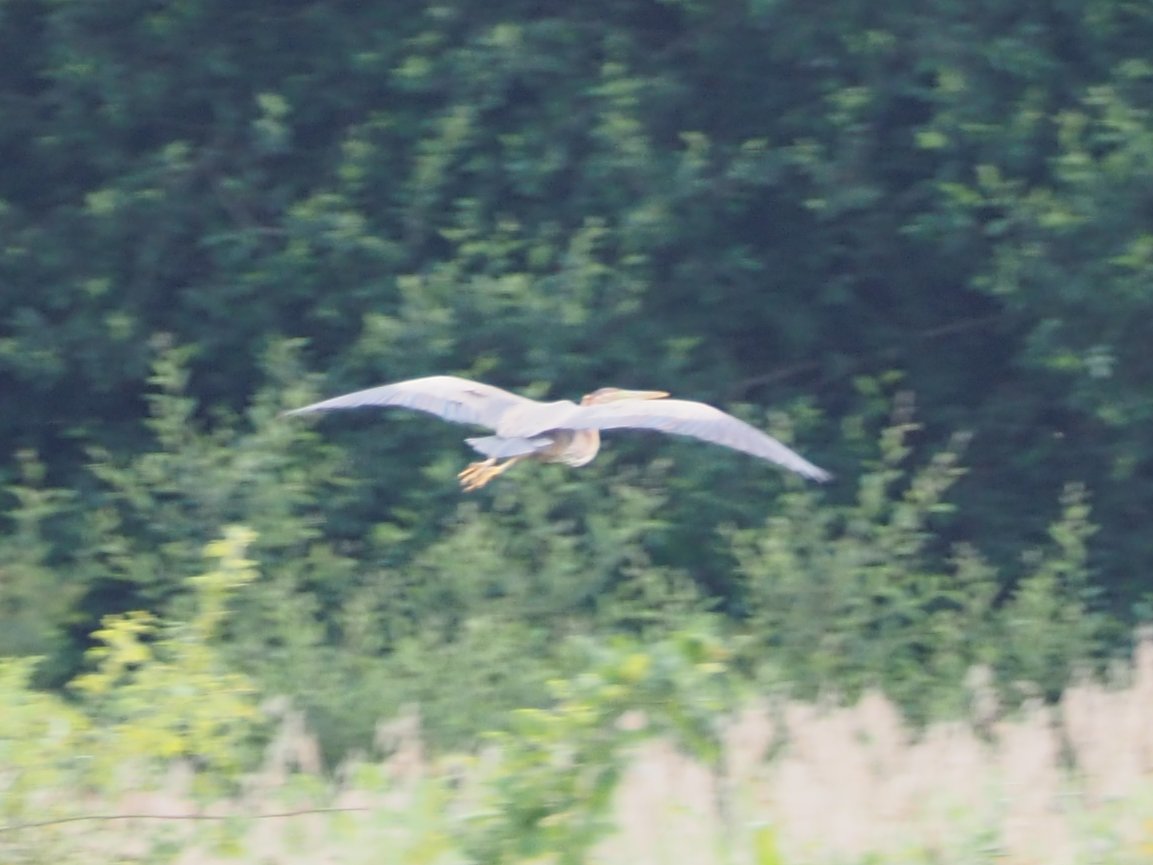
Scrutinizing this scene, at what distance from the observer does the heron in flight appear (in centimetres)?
507

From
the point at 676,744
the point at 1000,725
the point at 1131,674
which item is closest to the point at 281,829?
the point at 676,744

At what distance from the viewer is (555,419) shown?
5215 millimetres

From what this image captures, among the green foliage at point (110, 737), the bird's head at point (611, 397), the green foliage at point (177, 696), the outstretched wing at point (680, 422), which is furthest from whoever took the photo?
the bird's head at point (611, 397)

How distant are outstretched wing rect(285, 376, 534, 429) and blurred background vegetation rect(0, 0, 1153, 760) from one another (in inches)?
78.7

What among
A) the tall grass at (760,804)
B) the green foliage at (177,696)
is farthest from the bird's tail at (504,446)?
the tall grass at (760,804)

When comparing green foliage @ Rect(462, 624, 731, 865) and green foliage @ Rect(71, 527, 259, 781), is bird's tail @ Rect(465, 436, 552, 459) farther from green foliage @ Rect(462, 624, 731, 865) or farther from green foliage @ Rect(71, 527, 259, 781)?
green foliage @ Rect(462, 624, 731, 865)

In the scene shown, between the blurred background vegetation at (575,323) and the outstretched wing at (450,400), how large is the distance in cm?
200

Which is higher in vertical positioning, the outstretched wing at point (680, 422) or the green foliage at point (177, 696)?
the outstretched wing at point (680, 422)

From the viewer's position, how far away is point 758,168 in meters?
8.29

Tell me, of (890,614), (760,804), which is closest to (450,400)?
(760,804)

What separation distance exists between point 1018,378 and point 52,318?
172 inches

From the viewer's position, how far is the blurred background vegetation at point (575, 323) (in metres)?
7.84

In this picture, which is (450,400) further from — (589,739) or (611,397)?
(589,739)

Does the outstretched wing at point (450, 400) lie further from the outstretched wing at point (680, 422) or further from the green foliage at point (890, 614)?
the green foliage at point (890, 614)
